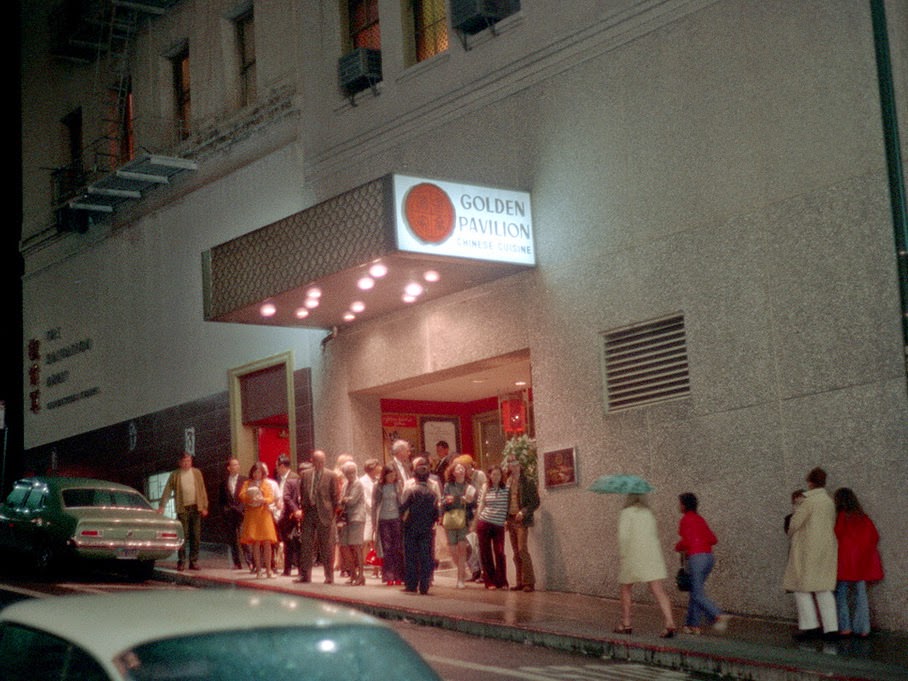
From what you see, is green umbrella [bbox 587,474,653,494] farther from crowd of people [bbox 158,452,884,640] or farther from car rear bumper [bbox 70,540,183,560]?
car rear bumper [bbox 70,540,183,560]

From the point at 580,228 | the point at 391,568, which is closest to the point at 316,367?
the point at 391,568

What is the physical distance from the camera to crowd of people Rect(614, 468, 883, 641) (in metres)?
14.2

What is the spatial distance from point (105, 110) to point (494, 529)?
1701 cm

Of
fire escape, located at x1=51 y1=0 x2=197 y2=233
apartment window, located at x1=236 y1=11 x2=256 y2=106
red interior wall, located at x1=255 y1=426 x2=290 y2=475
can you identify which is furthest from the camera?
fire escape, located at x1=51 y1=0 x2=197 y2=233

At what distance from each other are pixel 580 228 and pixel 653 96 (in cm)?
207

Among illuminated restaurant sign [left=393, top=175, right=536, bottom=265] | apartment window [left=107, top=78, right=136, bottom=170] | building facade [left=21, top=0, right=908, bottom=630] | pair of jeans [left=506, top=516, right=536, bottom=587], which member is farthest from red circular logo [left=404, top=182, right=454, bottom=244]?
apartment window [left=107, top=78, right=136, bottom=170]

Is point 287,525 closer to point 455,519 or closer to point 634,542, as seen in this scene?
point 455,519

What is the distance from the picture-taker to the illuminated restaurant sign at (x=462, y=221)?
59.5 feet

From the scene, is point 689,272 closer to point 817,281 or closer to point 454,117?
point 817,281

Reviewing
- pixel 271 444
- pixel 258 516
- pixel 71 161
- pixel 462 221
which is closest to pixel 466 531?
pixel 258 516

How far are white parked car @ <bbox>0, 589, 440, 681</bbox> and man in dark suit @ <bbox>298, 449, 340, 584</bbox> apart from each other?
46.1 ft

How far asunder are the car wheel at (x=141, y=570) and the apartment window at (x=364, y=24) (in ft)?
29.9

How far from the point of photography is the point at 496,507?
61.7 feet

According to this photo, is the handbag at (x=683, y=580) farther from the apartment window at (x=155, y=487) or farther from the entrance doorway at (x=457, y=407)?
the apartment window at (x=155, y=487)
